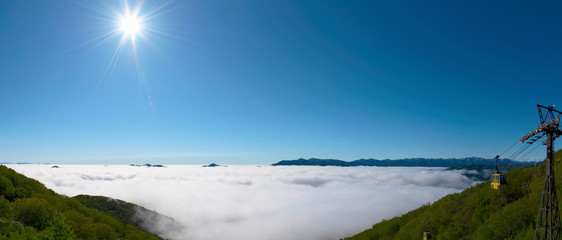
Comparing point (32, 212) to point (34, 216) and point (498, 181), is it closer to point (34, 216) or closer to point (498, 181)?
point (34, 216)

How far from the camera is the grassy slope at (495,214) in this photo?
35.9 meters

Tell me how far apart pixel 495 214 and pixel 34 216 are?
81.3 m

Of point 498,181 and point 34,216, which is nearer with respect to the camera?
point 498,181

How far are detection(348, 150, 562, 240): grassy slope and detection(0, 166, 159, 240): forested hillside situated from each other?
195 ft

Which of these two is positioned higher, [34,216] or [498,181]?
[498,181]

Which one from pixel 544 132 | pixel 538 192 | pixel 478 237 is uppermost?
pixel 544 132

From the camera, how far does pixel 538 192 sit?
40875 millimetres

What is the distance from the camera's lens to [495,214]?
42781mm

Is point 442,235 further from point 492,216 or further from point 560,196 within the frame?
point 560,196

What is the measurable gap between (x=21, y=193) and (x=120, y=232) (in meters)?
33.4

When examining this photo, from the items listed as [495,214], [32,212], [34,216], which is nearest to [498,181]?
[495,214]

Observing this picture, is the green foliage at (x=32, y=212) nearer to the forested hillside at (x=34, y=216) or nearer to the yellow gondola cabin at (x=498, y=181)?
the forested hillside at (x=34, y=216)

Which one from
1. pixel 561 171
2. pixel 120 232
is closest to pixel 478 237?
pixel 561 171

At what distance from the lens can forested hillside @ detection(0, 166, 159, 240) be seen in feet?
87.1
